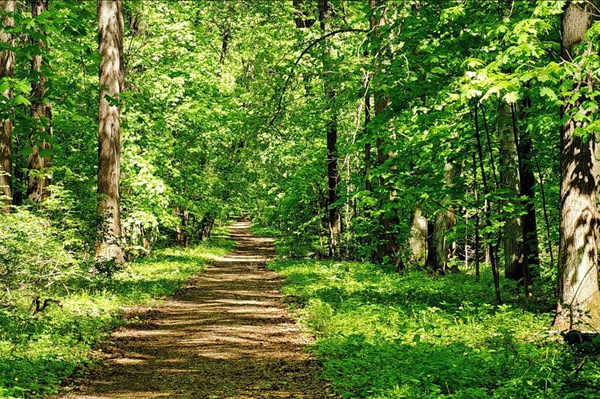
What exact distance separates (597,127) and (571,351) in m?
2.72

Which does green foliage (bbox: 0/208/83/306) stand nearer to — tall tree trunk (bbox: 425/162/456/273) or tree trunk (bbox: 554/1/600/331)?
tree trunk (bbox: 554/1/600/331)

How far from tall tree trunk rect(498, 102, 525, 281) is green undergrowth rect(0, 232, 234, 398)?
7.81 m

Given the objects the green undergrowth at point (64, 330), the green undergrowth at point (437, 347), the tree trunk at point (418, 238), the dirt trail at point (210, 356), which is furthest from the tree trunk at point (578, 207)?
the tree trunk at point (418, 238)

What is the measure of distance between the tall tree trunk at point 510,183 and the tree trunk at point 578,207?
8.31 ft

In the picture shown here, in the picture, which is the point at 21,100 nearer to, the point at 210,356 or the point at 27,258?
the point at 27,258

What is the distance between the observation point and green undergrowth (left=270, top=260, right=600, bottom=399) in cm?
583

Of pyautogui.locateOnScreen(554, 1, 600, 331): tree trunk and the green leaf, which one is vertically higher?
the green leaf

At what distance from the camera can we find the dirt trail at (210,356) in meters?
6.96

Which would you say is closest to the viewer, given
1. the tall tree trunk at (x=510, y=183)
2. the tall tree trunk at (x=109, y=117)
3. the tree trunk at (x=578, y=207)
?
the tree trunk at (x=578, y=207)

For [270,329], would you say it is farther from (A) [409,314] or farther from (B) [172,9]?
(B) [172,9]

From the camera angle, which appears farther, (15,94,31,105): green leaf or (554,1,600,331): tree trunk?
(554,1,600,331): tree trunk

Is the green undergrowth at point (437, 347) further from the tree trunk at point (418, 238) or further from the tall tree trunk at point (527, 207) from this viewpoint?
the tree trunk at point (418, 238)

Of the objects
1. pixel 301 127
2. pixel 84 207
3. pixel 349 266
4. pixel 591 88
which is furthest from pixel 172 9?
pixel 591 88

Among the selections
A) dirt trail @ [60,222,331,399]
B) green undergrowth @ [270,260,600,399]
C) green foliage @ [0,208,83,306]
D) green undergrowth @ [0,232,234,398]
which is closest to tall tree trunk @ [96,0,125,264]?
green undergrowth @ [0,232,234,398]
